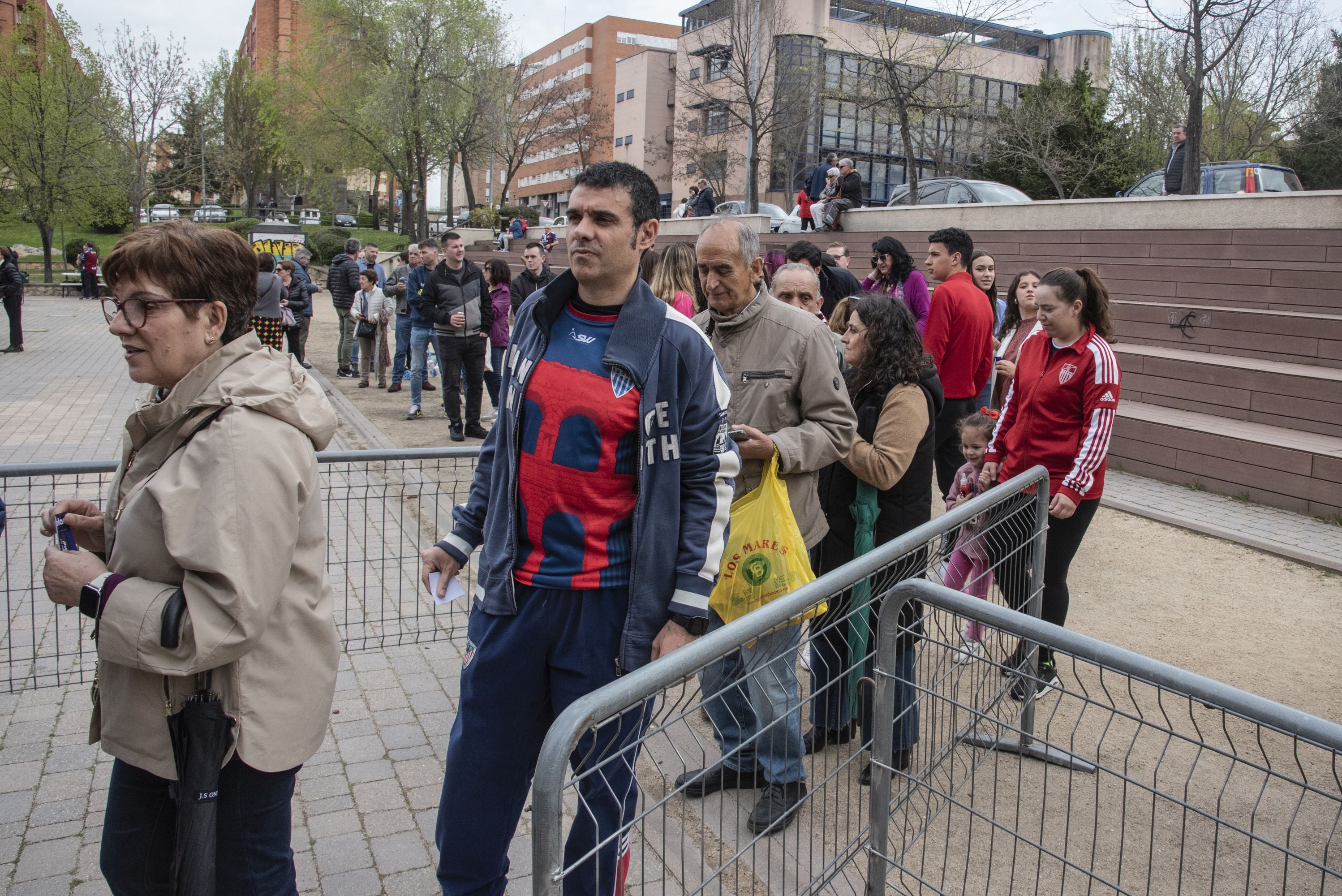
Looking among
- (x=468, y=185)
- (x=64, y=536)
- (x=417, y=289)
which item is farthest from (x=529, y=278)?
(x=468, y=185)

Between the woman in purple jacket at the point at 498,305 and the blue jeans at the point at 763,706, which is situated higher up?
the woman in purple jacket at the point at 498,305

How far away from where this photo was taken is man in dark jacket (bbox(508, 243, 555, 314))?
402 inches

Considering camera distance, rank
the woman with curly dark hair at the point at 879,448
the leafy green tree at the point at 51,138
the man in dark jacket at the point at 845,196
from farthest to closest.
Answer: the leafy green tree at the point at 51,138, the man in dark jacket at the point at 845,196, the woman with curly dark hair at the point at 879,448

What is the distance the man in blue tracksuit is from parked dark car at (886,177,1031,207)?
17.0m

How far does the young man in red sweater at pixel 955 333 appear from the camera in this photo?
6.71m

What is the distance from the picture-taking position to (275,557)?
1936 mm

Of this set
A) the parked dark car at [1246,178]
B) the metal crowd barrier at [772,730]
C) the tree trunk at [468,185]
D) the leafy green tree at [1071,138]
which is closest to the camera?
the metal crowd barrier at [772,730]

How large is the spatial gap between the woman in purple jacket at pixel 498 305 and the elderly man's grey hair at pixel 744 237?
7.31 metres

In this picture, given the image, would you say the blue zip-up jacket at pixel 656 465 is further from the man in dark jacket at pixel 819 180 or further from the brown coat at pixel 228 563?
the man in dark jacket at pixel 819 180

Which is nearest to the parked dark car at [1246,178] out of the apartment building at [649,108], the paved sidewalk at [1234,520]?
the paved sidewalk at [1234,520]

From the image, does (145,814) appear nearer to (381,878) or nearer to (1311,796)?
(381,878)

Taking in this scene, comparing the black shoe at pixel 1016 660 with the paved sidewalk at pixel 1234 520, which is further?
the paved sidewalk at pixel 1234 520

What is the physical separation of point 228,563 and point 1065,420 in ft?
11.8

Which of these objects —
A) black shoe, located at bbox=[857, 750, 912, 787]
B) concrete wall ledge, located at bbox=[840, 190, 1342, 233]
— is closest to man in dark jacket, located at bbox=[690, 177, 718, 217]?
concrete wall ledge, located at bbox=[840, 190, 1342, 233]
